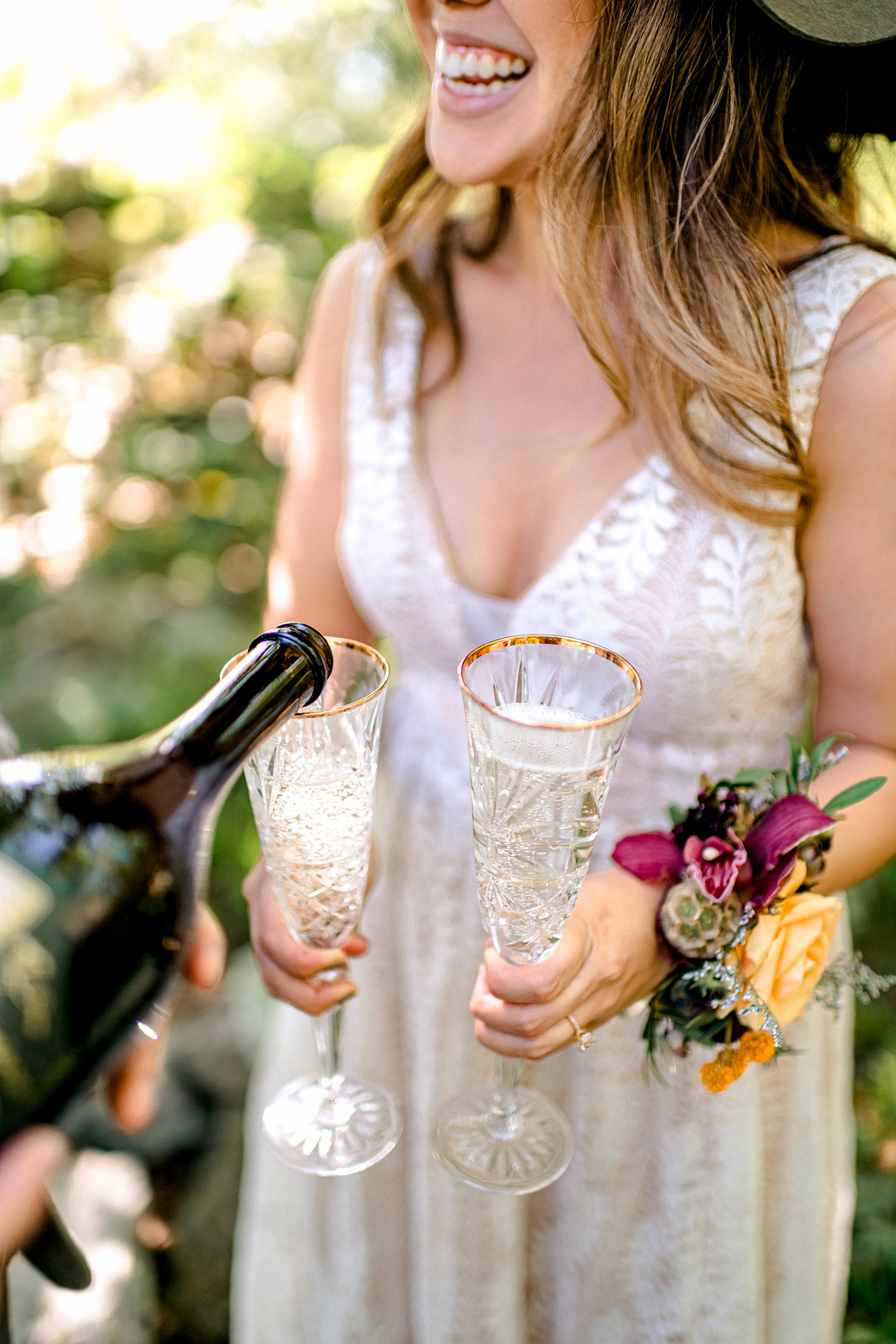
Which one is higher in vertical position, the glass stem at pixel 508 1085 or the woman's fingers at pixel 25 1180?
the woman's fingers at pixel 25 1180

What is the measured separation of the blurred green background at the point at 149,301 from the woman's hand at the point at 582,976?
300cm

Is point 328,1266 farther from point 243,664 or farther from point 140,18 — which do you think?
point 140,18

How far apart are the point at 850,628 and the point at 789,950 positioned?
481mm

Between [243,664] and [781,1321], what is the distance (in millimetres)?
1541

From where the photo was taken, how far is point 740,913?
1.20 meters

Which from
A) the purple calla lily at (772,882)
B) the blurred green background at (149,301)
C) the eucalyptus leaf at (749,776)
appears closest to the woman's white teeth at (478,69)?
the eucalyptus leaf at (749,776)

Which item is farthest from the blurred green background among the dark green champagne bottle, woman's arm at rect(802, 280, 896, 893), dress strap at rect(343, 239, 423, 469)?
the dark green champagne bottle

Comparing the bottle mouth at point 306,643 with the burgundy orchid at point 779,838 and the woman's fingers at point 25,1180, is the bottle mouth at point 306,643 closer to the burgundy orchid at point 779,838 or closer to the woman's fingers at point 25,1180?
the woman's fingers at point 25,1180

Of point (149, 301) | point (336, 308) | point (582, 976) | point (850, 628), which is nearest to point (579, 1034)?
point (582, 976)

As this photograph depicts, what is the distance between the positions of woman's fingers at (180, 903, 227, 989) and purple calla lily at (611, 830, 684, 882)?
0.49 meters

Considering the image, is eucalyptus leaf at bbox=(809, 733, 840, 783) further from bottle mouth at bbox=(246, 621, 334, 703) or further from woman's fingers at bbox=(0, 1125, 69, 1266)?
woman's fingers at bbox=(0, 1125, 69, 1266)

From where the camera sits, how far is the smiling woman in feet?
4.40

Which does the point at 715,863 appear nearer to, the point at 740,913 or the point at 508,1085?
the point at 740,913

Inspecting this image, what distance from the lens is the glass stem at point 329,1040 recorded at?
4.21 feet
